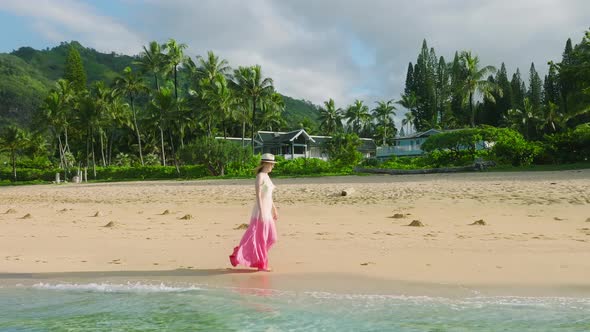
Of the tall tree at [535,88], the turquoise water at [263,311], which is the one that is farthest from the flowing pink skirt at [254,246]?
the tall tree at [535,88]

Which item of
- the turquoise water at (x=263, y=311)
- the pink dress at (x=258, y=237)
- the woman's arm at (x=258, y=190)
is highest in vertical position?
the woman's arm at (x=258, y=190)

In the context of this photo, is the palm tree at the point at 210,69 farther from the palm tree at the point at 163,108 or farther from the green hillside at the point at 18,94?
the green hillside at the point at 18,94

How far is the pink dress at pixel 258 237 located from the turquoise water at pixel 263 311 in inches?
24.3

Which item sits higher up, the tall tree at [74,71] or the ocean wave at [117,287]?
the tall tree at [74,71]

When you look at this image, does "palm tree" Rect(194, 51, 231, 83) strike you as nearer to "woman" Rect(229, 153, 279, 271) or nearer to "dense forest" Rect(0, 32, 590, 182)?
"dense forest" Rect(0, 32, 590, 182)

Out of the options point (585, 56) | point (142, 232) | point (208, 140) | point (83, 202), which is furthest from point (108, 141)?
point (142, 232)

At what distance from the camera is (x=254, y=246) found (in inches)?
270

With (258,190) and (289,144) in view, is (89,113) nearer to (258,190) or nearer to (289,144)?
(289,144)

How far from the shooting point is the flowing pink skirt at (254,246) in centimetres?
684

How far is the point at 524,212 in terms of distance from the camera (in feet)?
39.0

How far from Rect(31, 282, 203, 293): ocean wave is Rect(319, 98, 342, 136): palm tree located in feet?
245

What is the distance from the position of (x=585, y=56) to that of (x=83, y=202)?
1072 inches

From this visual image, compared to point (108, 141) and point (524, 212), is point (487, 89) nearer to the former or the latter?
point (108, 141)

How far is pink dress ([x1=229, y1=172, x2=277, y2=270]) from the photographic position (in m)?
6.85
